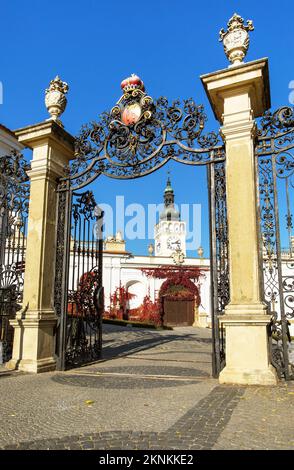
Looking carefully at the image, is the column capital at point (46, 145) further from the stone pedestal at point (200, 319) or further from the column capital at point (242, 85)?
the stone pedestal at point (200, 319)

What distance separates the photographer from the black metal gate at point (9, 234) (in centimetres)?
805

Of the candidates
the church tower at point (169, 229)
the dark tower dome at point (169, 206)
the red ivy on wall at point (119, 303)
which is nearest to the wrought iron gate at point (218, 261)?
the red ivy on wall at point (119, 303)

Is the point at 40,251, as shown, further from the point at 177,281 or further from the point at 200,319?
the point at 200,319

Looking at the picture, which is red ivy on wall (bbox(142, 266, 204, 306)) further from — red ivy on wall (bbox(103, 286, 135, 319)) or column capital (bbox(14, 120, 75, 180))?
column capital (bbox(14, 120, 75, 180))

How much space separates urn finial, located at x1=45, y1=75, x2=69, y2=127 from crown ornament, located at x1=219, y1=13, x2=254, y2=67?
3600 millimetres

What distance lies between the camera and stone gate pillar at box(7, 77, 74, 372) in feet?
23.7

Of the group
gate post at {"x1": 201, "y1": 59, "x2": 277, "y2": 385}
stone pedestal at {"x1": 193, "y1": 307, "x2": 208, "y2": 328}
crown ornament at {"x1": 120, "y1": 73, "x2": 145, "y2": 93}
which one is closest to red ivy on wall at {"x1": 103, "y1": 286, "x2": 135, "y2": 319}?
stone pedestal at {"x1": 193, "y1": 307, "x2": 208, "y2": 328}

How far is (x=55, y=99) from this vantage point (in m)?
8.37

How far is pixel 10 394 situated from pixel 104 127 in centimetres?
515

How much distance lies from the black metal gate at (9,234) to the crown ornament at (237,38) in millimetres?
4690

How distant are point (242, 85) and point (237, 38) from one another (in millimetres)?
922

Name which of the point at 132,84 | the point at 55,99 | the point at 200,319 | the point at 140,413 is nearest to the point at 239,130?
the point at 132,84

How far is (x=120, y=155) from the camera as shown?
7703 millimetres

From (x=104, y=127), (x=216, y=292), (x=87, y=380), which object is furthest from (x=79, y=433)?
(x=104, y=127)
